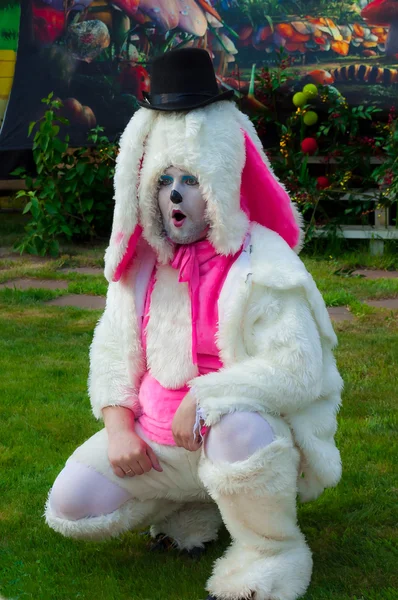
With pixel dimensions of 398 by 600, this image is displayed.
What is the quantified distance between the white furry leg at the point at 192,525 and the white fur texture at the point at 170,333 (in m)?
0.46

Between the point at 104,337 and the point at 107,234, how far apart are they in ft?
16.8

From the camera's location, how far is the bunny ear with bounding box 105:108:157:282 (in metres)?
2.61

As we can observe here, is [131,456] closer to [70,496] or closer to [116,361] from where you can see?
[70,496]

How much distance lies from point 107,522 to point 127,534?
41 centimetres

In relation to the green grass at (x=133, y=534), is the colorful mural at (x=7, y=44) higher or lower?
higher

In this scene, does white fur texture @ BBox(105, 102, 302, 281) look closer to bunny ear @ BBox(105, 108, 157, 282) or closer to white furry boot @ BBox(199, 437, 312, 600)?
bunny ear @ BBox(105, 108, 157, 282)

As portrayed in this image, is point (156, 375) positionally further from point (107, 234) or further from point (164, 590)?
point (107, 234)

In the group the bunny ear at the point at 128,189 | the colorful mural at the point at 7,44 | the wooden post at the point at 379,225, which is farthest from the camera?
the colorful mural at the point at 7,44

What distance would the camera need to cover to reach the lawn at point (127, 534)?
2.65m

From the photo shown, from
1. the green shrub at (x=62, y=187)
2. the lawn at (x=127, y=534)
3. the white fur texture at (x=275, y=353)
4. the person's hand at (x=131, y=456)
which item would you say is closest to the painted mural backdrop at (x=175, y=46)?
the green shrub at (x=62, y=187)

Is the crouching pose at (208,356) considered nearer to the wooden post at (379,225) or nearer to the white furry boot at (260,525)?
the white furry boot at (260,525)

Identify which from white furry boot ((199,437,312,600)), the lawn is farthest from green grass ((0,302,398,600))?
white furry boot ((199,437,312,600))

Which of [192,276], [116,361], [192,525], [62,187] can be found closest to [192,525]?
[192,525]

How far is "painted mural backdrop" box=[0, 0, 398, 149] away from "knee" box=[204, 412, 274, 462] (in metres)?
5.25
